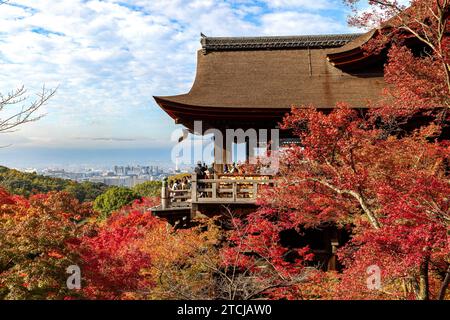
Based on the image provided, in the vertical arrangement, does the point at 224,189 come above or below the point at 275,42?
below

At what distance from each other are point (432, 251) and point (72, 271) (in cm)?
629

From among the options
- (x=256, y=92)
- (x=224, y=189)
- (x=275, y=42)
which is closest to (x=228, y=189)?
(x=224, y=189)

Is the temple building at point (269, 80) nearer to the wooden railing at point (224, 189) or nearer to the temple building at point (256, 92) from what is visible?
the temple building at point (256, 92)

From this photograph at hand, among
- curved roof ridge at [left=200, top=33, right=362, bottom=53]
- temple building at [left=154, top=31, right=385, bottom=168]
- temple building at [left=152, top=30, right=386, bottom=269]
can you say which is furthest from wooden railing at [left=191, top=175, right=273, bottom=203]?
curved roof ridge at [left=200, top=33, right=362, bottom=53]

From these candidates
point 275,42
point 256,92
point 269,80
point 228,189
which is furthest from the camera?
point 275,42

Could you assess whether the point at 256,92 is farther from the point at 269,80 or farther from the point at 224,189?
the point at 224,189

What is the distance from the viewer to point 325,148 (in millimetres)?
6758

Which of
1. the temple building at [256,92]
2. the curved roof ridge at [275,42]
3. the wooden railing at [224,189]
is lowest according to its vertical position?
the wooden railing at [224,189]

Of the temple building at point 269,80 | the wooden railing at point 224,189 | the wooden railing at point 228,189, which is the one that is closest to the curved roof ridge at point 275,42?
the temple building at point 269,80

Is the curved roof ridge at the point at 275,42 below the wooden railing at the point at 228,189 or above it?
above

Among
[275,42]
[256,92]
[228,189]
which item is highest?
[275,42]

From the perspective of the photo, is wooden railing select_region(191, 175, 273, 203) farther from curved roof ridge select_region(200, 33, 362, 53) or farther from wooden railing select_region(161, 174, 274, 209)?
curved roof ridge select_region(200, 33, 362, 53)
